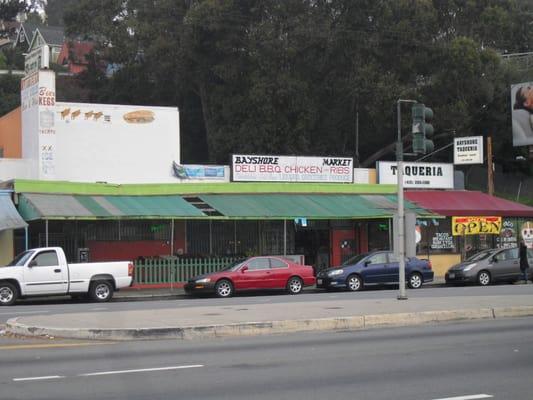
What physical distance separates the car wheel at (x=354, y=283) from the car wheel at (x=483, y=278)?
16.7 ft

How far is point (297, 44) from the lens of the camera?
44844 mm

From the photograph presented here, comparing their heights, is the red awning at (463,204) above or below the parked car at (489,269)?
above

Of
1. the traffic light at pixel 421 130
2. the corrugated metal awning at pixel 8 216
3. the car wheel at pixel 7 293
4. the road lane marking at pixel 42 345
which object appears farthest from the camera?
the corrugated metal awning at pixel 8 216

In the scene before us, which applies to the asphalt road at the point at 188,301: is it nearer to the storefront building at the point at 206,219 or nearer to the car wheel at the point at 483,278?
the storefront building at the point at 206,219

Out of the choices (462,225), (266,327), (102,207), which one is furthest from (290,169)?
(266,327)

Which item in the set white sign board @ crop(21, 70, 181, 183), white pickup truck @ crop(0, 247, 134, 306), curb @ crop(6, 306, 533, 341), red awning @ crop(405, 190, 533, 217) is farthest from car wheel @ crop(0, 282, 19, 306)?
red awning @ crop(405, 190, 533, 217)

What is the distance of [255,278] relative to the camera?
2609cm

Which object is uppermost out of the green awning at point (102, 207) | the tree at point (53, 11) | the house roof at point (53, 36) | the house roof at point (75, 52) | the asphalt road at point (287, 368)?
the tree at point (53, 11)

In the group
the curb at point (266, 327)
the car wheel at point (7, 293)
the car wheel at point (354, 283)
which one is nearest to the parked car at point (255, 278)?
the car wheel at point (354, 283)

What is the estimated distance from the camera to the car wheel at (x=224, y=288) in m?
25.5

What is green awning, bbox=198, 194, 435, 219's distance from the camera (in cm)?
2959

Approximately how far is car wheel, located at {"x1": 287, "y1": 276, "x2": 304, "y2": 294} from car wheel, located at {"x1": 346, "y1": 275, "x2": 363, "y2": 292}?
1906mm

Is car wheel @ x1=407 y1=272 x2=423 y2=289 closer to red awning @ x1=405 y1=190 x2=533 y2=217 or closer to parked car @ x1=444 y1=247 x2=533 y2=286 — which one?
parked car @ x1=444 y1=247 x2=533 y2=286

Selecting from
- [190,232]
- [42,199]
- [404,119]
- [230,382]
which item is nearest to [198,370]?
[230,382]
